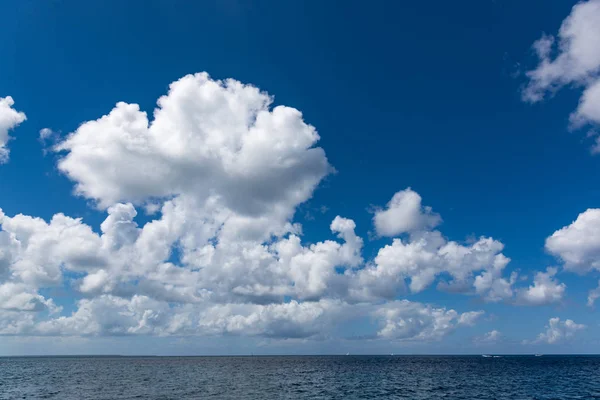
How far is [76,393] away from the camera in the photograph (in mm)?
86562

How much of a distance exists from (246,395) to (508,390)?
59320 mm

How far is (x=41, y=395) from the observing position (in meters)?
82.6

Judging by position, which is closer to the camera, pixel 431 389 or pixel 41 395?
pixel 41 395

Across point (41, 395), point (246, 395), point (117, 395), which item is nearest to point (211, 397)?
point (246, 395)

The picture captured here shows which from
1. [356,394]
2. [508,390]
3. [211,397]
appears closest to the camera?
[211,397]

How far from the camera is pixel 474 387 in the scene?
323 feet

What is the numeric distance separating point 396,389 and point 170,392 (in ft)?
165

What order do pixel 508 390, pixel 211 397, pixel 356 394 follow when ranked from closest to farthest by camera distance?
1. pixel 211 397
2. pixel 356 394
3. pixel 508 390

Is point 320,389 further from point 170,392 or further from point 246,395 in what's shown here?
point 170,392

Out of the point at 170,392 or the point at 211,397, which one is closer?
the point at 211,397

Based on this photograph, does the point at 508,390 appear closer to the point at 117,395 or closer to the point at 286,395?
the point at 286,395

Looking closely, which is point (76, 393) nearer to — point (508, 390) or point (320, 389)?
point (320, 389)

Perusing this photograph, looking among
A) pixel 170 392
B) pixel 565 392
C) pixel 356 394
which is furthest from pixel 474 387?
pixel 170 392

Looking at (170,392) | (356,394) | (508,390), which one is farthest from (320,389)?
(508,390)
